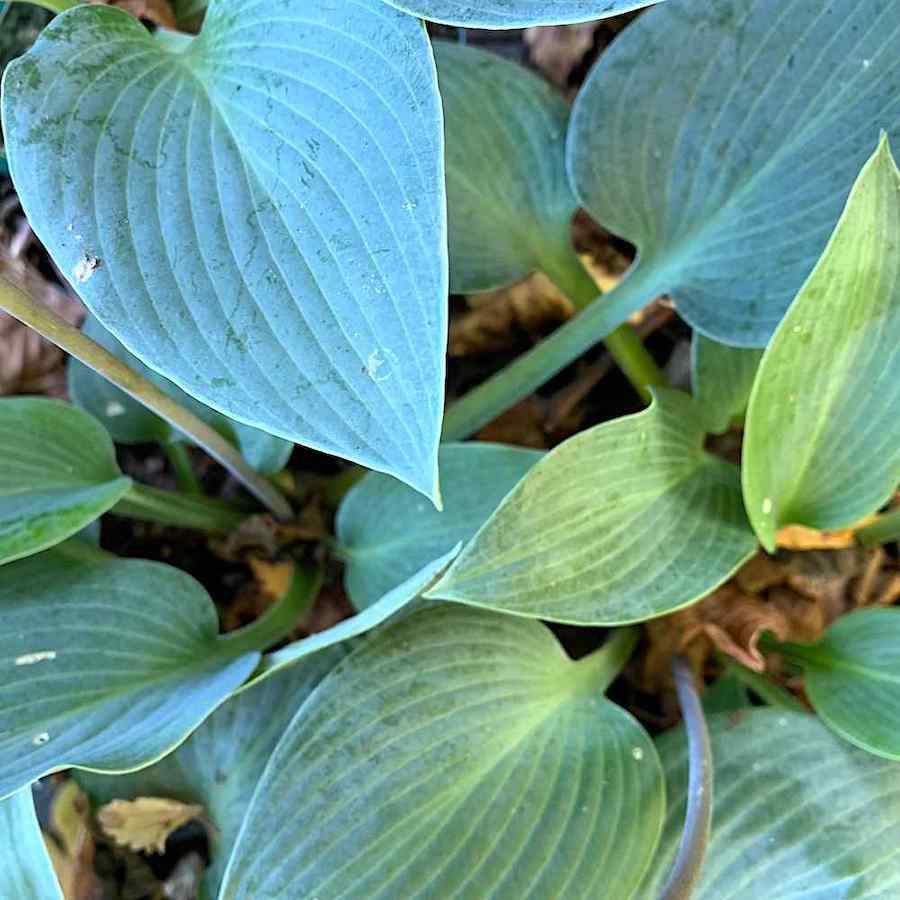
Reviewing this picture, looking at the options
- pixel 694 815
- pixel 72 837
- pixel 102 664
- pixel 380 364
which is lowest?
pixel 72 837

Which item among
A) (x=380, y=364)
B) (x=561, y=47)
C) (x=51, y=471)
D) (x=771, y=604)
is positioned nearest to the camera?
(x=380, y=364)

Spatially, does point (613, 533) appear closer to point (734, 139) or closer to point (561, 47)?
point (734, 139)

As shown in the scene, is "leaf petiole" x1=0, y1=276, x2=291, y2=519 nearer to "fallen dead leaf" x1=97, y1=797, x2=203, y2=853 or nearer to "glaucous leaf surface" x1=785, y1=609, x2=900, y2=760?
"fallen dead leaf" x1=97, y1=797, x2=203, y2=853

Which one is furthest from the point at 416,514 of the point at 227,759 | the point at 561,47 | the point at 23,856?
the point at 561,47

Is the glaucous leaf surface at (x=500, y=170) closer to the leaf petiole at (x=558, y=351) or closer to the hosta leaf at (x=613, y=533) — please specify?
the leaf petiole at (x=558, y=351)

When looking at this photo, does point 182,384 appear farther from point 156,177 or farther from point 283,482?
point 283,482

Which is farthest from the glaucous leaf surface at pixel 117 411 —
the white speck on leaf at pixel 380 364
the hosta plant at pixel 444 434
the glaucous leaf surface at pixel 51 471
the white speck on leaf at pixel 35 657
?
the white speck on leaf at pixel 380 364

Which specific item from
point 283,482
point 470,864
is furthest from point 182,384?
point 283,482
